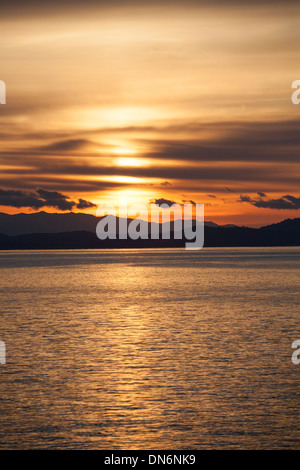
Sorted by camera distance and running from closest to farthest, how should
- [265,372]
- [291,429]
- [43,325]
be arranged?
1. [291,429]
2. [265,372]
3. [43,325]

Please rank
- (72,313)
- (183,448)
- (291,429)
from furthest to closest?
1. (72,313)
2. (291,429)
3. (183,448)

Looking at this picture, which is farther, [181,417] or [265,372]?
[265,372]

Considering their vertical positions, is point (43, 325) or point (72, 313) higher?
point (72, 313)

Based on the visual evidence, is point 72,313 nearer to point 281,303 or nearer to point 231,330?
point 231,330

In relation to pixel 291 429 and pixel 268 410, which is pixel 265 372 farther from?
pixel 291 429

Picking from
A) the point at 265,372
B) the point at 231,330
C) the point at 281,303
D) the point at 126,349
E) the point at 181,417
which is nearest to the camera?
the point at 181,417

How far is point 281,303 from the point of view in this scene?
89.4m

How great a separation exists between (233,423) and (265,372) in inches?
442

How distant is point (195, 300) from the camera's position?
320 ft

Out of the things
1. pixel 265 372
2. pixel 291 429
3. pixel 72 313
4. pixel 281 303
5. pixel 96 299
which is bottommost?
pixel 291 429

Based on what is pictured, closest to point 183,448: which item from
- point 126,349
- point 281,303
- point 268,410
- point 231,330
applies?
point 268,410
